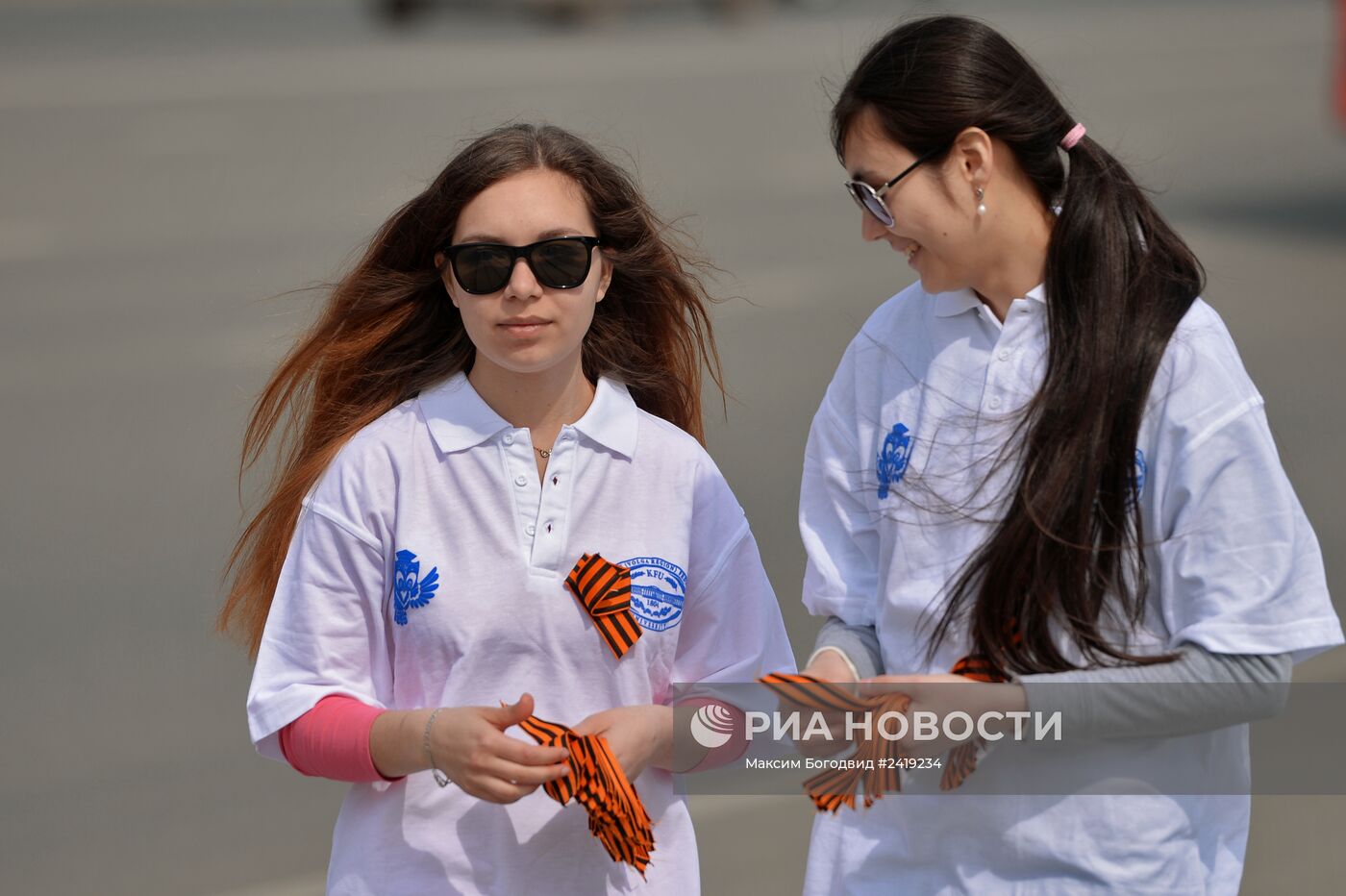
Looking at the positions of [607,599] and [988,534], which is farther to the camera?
[607,599]

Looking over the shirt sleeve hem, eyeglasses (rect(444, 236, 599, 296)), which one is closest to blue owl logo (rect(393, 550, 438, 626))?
eyeglasses (rect(444, 236, 599, 296))

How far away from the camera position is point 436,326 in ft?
9.25

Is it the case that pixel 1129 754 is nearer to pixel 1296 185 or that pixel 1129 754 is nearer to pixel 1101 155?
pixel 1101 155

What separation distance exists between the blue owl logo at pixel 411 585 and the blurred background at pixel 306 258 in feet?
2.74

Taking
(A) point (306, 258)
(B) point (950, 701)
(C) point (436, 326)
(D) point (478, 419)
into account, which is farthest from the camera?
(A) point (306, 258)

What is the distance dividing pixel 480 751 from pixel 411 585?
11.4 inches

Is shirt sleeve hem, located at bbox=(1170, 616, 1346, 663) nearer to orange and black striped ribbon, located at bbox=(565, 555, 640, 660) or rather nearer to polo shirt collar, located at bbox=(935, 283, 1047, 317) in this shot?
polo shirt collar, located at bbox=(935, 283, 1047, 317)

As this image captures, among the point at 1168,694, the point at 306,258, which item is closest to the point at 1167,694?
the point at 1168,694

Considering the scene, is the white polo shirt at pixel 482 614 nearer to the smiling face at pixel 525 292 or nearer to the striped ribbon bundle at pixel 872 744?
the smiling face at pixel 525 292

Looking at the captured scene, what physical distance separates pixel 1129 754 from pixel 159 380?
266 inches

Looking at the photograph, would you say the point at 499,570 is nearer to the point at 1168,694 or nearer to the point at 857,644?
the point at 857,644

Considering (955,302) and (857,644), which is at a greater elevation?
(955,302)

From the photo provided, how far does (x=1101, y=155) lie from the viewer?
2443 mm

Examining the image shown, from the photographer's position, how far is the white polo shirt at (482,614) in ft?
8.29
